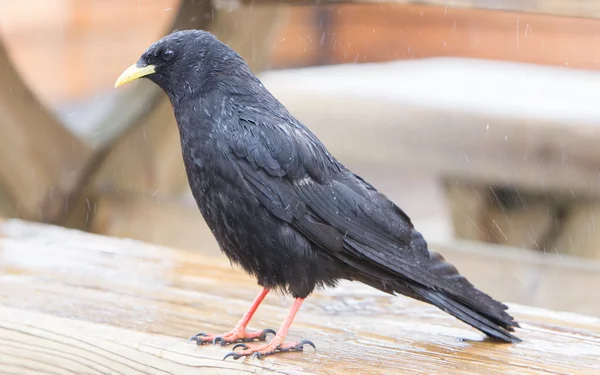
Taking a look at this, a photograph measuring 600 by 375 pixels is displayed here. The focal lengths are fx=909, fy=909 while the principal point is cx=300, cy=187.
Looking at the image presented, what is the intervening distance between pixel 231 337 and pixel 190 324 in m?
0.21

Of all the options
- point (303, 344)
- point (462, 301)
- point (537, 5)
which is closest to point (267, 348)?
point (303, 344)

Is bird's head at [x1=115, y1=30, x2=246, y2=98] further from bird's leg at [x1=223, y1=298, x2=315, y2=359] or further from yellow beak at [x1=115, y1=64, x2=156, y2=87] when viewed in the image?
bird's leg at [x1=223, y1=298, x2=315, y2=359]

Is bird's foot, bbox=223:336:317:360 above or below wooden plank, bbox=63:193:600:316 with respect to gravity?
below

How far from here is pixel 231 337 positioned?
229 cm

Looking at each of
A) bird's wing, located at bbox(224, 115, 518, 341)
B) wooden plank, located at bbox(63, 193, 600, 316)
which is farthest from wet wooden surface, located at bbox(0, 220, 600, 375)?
wooden plank, located at bbox(63, 193, 600, 316)

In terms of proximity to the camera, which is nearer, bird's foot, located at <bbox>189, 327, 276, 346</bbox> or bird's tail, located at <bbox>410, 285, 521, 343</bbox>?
bird's foot, located at <bbox>189, 327, 276, 346</bbox>

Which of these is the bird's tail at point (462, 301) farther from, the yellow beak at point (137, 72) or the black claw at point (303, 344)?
the yellow beak at point (137, 72)

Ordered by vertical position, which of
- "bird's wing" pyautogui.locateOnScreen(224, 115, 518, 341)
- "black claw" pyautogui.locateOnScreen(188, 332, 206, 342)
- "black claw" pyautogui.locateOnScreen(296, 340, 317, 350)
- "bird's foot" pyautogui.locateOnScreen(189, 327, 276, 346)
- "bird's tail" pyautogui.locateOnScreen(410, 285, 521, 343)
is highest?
"bird's wing" pyautogui.locateOnScreen(224, 115, 518, 341)

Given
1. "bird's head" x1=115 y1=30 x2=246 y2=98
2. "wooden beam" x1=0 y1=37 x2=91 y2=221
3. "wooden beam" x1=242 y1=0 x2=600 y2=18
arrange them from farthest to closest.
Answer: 1. "wooden beam" x1=0 y1=37 x2=91 y2=221
2. "wooden beam" x1=242 y1=0 x2=600 y2=18
3. "bird's head" x1=115 y1=30 x2=246 y2=98

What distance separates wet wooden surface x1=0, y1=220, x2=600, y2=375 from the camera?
2.16m

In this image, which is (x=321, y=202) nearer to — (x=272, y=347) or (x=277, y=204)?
(x=277, y=204)

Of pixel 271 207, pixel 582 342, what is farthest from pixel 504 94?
pixel 271 207

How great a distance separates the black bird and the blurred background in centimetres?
113

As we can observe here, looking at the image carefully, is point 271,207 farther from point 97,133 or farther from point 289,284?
point 97,133
